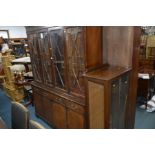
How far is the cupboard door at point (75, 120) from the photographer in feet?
7.05

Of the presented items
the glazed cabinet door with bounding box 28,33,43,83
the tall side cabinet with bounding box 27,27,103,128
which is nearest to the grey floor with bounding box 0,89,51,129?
the tall side cabinet with bounding box 27,27,103,128

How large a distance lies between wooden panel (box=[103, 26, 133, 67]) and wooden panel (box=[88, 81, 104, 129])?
19.8 inches

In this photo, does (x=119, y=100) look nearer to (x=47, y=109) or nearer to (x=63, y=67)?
(x=63, y=67)

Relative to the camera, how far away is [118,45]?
6.61 feet

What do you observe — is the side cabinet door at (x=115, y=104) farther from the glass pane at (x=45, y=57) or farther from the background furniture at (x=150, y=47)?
the background furniture at (x=150, y=47)

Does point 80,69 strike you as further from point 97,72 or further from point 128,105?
point 128,105

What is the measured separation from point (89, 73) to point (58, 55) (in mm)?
746

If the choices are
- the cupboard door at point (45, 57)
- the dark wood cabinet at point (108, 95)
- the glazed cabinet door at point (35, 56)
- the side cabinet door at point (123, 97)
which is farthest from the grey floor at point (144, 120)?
the glazed cabinet door at point (35, 56)

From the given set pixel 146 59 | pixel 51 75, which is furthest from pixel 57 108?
pixel 146 59

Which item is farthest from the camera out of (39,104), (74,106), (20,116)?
(39,104)

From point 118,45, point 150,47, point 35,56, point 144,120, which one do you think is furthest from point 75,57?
point 150,47

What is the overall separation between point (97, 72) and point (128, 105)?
0.73 m

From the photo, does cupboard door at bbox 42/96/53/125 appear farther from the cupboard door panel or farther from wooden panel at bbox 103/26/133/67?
wooden panel at bbox 103/26/133/67
